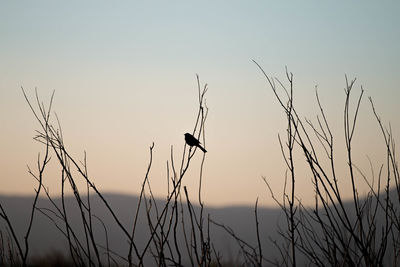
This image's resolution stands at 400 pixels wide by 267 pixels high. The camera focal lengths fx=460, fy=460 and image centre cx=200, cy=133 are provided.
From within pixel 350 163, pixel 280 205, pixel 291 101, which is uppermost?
pixel 291 101

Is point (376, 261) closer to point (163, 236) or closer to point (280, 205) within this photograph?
point (280, 205)

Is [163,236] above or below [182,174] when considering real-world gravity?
below

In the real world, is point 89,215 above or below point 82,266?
above

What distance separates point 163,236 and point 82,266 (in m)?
0.54

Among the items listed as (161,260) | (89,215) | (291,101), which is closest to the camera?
(161,260)

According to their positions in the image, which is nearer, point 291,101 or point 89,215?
point 89,215

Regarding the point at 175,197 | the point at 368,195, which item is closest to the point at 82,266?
the point at 175,197

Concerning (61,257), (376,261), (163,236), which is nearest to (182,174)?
(163,236)

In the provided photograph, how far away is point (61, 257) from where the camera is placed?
12.6 metres

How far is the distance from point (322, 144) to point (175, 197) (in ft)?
3.96

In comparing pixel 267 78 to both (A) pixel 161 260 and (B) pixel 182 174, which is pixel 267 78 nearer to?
(B) pixel 182 174

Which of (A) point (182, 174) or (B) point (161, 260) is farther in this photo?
(A) point (182, 174)

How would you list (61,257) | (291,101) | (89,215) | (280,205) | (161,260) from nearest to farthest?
(161,260), (89,215), (291,101), (280,205), (61,257)

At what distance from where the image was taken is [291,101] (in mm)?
3305
